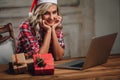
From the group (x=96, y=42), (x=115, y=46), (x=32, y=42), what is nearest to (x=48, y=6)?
(x=32, y=42)

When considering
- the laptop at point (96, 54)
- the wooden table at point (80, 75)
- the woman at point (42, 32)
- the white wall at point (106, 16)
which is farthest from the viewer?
the white wall at point (106, 16)

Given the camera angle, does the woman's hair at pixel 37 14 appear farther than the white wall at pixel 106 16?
No

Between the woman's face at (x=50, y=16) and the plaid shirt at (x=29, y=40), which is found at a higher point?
the woman's face at (x=50, y=16)

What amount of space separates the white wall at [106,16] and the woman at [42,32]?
3.50ft

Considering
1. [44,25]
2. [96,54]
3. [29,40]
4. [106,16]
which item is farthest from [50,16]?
[106,16]

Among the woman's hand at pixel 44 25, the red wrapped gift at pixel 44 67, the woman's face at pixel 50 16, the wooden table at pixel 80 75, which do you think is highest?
the woman's face at pixel 50 16

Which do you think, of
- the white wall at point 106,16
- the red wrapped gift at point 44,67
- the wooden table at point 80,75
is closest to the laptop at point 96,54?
the wooden table at point 80,75

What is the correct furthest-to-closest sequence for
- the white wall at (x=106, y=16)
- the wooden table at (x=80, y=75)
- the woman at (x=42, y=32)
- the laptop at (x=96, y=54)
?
the white wall at (x=106, y=16) < the woman at (x=42, y=32) < the laptop at (x=96, y=54) < the wooden table at (x=80, y=75)

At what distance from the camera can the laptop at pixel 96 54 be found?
146cm

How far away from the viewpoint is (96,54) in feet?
5.07

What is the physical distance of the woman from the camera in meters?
2.17

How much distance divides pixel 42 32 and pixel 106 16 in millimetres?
1261

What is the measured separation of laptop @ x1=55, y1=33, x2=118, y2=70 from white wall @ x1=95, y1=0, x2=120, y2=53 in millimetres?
1646

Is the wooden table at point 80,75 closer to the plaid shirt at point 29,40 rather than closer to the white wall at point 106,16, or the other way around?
the plaid shirt at point 29,40
